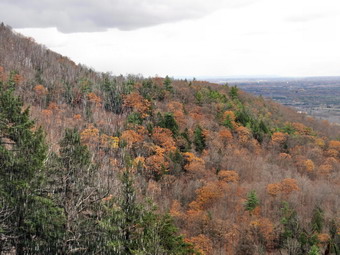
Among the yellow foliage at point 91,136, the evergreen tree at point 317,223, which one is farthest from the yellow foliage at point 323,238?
the yellow foliage at point 91,136

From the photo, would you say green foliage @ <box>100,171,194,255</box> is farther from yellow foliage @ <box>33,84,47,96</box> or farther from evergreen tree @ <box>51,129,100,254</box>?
yellow foliage @ <box>33,84,47,96</box>

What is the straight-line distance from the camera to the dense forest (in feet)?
48.3

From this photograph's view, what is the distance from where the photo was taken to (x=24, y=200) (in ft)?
46.8

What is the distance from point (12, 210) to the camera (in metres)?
14.1

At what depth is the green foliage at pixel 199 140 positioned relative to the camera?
6019 centimetres

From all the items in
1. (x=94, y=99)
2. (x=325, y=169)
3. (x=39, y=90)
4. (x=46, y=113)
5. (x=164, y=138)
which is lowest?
(x=325, y=169)

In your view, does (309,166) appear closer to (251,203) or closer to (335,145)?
(335,145)

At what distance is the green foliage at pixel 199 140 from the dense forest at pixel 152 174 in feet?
0.69

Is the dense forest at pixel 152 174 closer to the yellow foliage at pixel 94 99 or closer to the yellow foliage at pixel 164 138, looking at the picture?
the yellow foliage at pixel 164 138

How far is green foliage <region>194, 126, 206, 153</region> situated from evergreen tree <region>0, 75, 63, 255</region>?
46.4 metres

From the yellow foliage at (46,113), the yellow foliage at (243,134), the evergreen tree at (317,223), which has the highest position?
the yellow foliage at (46,113)

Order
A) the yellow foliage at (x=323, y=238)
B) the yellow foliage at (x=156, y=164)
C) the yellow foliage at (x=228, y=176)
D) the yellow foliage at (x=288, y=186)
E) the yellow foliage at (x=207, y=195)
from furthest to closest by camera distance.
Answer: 1. the yellow foliage at (x=228, y=176)
2. the yellow foliage at (x=156, y=164)
3. the yellow foliage at (x=288, y=186)
4. the yellow foliage at (x=207, y=195)
5. the yellow foliage at (x=323, y=238)

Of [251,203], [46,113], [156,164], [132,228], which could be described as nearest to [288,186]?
[251,203]

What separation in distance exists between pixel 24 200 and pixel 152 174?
35.7 metres
